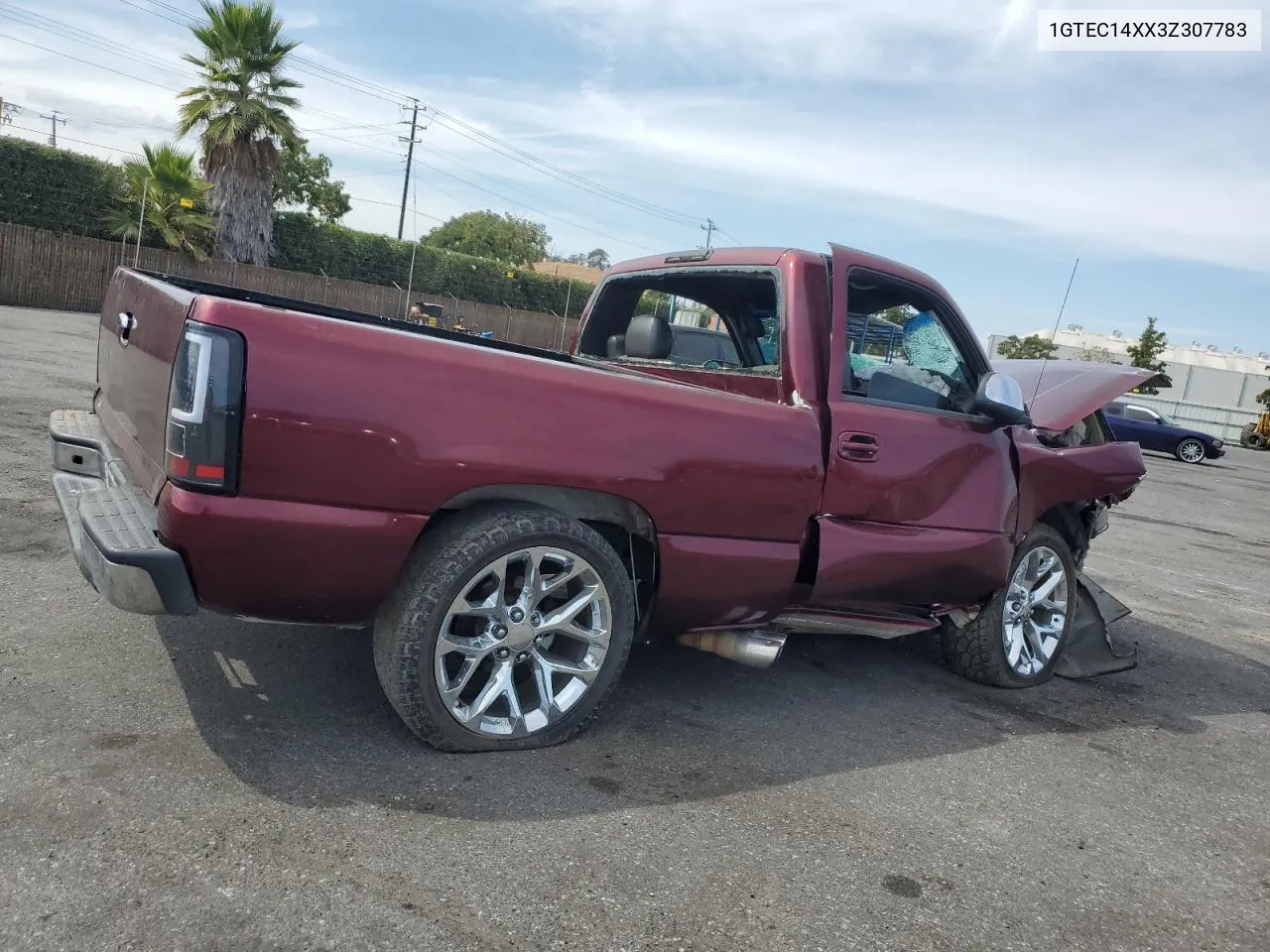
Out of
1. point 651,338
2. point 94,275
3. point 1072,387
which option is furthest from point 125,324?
point 94,275

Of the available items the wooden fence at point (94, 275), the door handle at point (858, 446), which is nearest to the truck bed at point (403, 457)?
the door handle at point (858, 446)

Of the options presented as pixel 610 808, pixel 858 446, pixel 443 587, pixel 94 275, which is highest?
pixel 858 446

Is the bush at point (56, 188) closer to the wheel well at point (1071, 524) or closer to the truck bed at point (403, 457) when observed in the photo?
the truck bed at point (403, 457)

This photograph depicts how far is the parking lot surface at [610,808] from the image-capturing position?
240cm

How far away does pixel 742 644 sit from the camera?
375 centimetres

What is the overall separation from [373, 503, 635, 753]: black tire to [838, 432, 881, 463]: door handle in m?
1.03

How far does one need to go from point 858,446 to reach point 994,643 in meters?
1.46

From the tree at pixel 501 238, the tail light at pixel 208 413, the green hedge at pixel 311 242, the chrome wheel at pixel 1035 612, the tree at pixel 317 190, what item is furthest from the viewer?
the tree at pixel 501 238

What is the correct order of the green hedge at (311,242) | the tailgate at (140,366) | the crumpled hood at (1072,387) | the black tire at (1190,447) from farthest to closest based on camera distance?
the black tire at (1190,447), the green hedge at (311,242), the crumpled hood at (1072,387), the tailgate at (140,366)

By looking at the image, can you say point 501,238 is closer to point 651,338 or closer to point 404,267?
point 404,267

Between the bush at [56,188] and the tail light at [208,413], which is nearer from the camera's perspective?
the tail light at [208,413]

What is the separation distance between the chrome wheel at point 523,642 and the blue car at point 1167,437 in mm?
26455

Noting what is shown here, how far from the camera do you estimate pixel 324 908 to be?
7.72ft

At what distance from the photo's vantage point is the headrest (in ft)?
14.9
